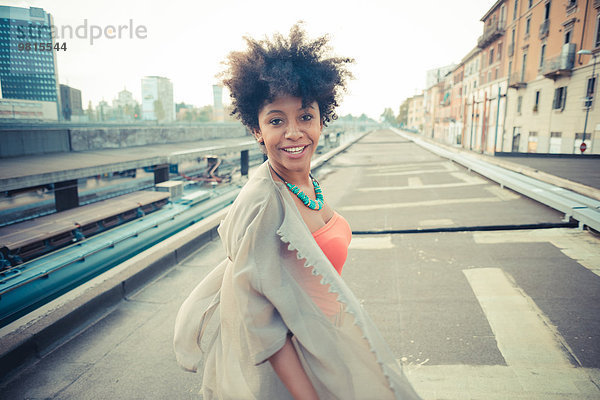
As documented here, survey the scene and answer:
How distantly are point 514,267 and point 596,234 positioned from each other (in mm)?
2292

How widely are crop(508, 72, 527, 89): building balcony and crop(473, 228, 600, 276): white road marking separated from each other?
24068 millimetres

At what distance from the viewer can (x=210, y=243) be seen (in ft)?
21.5

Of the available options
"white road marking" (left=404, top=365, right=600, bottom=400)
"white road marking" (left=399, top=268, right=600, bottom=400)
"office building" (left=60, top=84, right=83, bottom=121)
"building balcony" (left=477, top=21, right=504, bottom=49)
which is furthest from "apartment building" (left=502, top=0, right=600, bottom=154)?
"office building" (left=60, top=84, right=83, bottom=121)

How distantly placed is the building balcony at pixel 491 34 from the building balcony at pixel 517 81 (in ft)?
25.9

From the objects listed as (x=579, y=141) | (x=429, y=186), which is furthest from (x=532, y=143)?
(x=429, y=186)

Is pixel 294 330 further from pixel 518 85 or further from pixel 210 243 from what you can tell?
pixel 518 85

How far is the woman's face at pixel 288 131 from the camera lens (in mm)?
1424

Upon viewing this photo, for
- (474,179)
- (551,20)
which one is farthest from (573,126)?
(551,20)

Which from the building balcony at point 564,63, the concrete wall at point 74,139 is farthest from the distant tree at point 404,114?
the concrete wall at point 74,139

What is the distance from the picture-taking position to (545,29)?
20.1 metres

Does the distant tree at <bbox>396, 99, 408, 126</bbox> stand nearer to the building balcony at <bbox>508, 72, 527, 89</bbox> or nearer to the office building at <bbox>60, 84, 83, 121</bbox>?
the building balcony at <bbox>508, 72, 527, 89</bbox>

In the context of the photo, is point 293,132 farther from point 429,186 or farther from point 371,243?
point 429,186

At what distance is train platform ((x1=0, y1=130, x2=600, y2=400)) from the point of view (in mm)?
2732

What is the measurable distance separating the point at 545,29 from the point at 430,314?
24.2 metres
